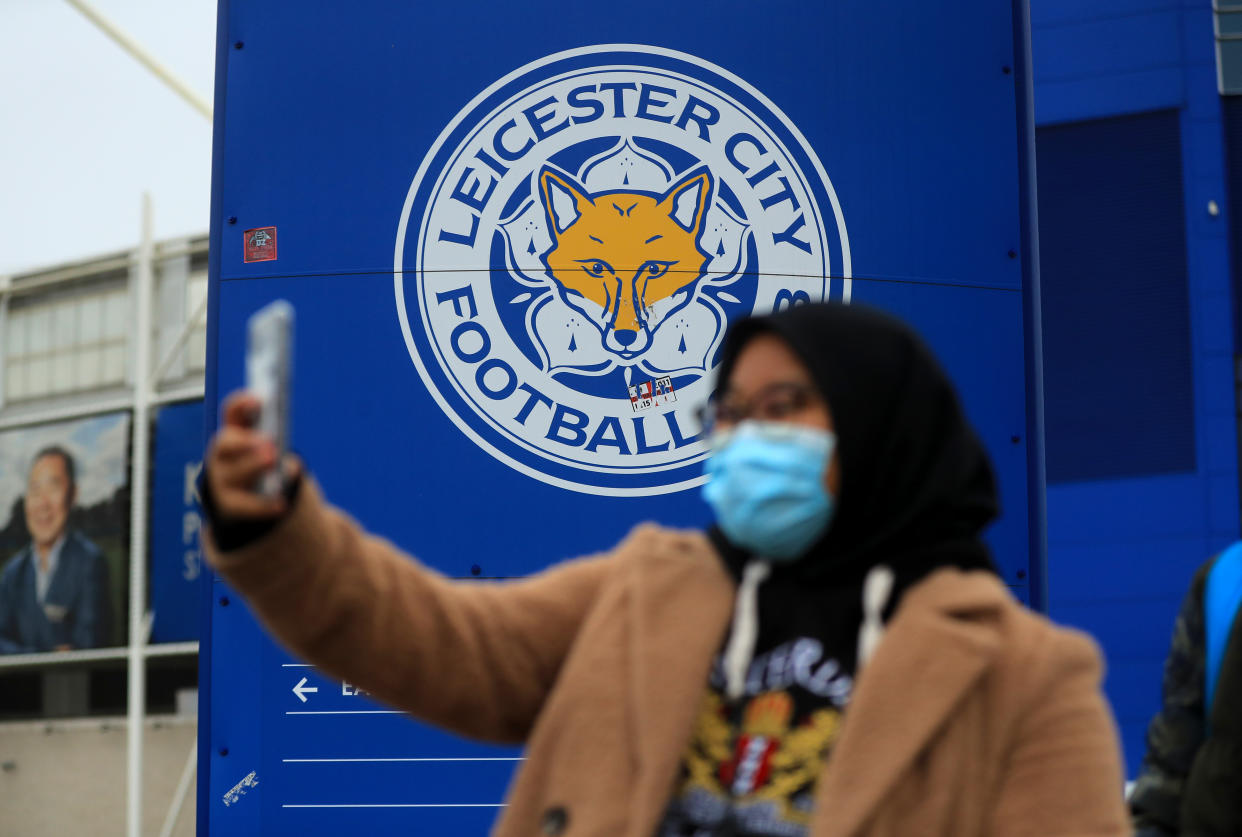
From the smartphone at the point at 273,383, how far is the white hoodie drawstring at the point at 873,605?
0.61 meters

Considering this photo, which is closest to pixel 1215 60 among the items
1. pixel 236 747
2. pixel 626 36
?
pixel 626 36

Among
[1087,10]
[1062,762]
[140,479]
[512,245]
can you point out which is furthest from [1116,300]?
[1062,762]

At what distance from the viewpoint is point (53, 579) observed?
11.0 meters

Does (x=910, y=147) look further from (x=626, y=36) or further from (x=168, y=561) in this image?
(x=168, y=561)

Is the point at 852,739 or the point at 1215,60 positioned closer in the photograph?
the point at 852,739

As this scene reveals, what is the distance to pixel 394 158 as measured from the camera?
381 cm

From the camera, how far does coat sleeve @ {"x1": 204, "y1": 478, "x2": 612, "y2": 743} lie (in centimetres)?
143

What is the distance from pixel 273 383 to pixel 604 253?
2.44 meters

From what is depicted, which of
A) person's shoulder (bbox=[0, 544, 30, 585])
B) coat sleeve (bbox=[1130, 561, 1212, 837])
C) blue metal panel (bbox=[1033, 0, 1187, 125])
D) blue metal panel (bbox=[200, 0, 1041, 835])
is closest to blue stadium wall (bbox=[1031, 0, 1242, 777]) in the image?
blue metal panel (bbox=[1033, 0, 1187, 125])

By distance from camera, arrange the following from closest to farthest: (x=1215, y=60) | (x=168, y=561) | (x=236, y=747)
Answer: (x=236, y=747), (x=168, y=561), (x=1215, y=60)

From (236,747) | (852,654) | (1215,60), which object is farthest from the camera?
(1215,60)

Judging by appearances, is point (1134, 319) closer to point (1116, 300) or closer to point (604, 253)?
point (1116, 300)

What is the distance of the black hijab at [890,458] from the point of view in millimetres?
1566

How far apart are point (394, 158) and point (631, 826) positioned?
2.65 metres
